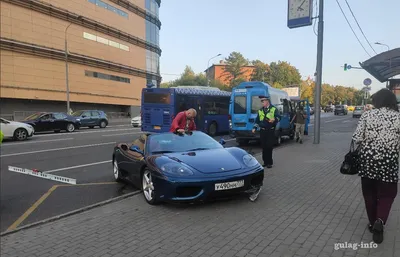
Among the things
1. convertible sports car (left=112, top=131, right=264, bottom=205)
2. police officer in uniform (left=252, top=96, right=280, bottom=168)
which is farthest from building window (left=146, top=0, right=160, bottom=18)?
convertible sports car (left=112, top=131, right=264, bottom=205)

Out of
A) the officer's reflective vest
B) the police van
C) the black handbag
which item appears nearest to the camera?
the black handbag

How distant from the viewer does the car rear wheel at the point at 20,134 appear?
15055mm

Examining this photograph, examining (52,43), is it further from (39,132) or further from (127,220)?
(127,220)

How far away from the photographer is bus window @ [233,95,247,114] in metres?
13.5

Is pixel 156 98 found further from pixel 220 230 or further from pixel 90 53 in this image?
pixel 90 53

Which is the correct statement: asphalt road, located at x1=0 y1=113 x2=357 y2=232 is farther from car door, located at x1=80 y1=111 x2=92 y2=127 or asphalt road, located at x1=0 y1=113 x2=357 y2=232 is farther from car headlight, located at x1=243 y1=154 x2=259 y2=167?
car door, located at x1=80 y1=111 x2=92 y2=127

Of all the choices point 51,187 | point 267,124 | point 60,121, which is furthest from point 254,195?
point 60,121

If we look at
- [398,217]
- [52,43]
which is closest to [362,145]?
[398,217]

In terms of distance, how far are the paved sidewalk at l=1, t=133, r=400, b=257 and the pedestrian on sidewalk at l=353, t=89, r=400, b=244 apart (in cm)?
38

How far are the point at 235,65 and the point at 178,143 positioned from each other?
79077mm

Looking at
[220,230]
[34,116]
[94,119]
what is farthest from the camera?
[94,119]

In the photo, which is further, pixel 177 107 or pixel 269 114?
pixel 177 107

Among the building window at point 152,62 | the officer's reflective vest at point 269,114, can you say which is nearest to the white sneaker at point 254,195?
the officer's reflective vest at point 269,114

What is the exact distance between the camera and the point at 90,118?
80.4ft
